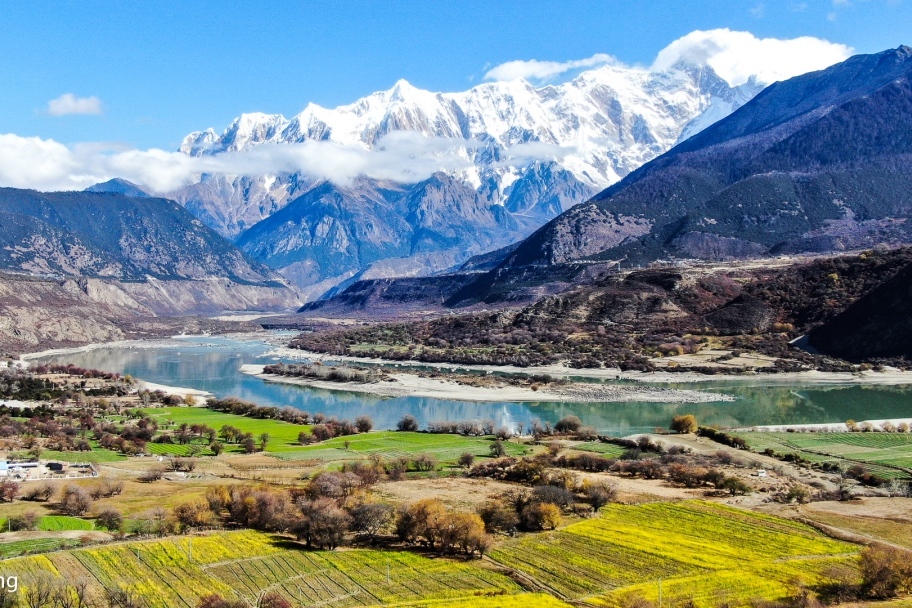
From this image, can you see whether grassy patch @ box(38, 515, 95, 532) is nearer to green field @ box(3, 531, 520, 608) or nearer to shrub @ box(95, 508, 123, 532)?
shrub @ box(95, 508, 123, 532)

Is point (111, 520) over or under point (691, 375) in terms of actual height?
over

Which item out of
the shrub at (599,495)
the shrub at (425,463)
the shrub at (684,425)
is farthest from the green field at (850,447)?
the shrub at (425,463)

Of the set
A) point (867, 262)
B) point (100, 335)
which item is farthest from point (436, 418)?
point (100, 335)

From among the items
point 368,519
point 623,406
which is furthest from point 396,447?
point 623,406

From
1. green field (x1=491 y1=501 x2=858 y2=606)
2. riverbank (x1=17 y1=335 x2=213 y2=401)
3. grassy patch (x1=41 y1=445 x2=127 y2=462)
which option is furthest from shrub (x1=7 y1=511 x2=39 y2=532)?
riverbank (x1=17 y1=335 x2=213 y2=401)

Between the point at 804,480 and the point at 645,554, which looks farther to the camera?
the point at 804,480

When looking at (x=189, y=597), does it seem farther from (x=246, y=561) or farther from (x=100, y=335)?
(x=100, y=335)

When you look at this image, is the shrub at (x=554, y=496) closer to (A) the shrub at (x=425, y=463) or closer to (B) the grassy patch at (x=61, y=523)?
(A) the shrub at (x=425, y=463)

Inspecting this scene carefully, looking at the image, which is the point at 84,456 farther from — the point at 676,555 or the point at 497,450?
the point at 676,555
